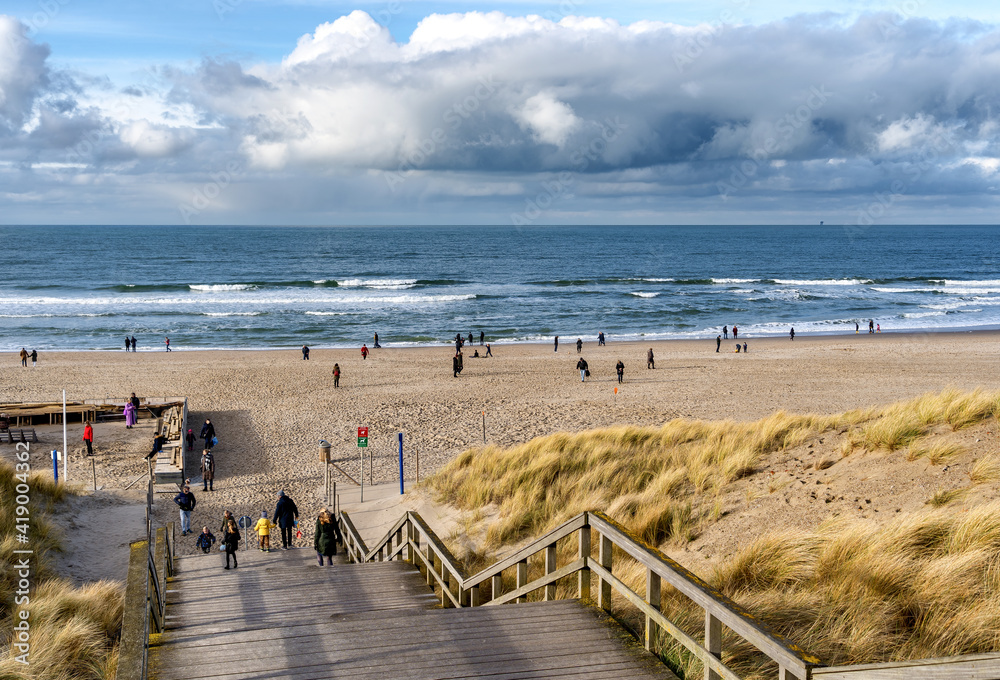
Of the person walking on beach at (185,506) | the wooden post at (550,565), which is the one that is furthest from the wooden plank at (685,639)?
the person walking on beach at (185,506)

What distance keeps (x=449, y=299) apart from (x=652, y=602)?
65.5 metres

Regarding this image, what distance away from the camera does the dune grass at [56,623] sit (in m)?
5.62

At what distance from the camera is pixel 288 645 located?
14.0 feet

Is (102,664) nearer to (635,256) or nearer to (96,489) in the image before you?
(96,489)

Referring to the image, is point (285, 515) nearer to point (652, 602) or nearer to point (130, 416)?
point (652, 602)

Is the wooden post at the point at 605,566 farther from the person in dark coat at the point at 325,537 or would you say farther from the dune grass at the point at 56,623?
the person in dark coat at the point at 325,537

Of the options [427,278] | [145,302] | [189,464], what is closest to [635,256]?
[427,278]

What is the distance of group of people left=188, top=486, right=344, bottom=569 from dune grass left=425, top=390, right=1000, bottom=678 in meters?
2.51

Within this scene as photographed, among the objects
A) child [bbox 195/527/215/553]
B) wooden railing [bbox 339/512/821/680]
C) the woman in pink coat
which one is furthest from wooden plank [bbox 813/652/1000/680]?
the woman in pink coat

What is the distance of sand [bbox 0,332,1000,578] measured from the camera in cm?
2134
